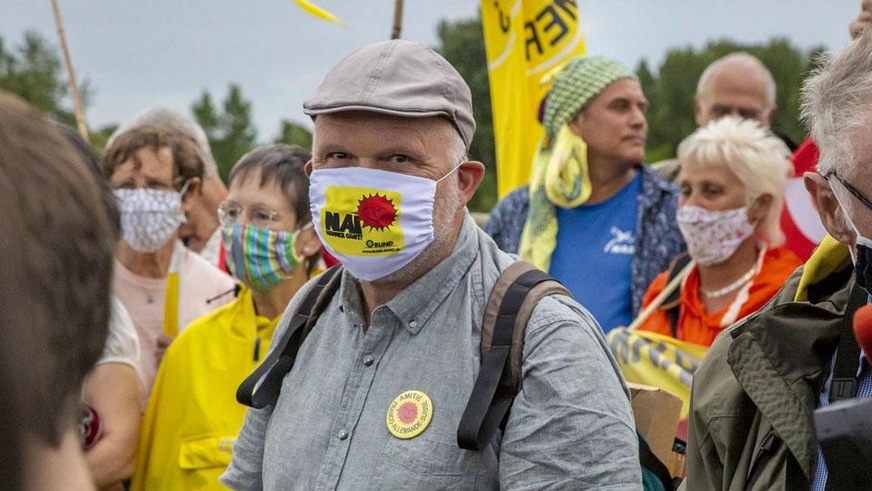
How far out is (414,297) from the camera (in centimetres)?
311

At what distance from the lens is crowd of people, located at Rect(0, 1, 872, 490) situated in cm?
140

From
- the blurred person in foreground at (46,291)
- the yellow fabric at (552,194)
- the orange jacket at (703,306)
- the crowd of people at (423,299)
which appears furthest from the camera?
the yellow fabric at (552,194)

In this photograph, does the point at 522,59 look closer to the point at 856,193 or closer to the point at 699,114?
the point at 699,114

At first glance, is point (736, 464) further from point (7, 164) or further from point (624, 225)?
point (624, 225)

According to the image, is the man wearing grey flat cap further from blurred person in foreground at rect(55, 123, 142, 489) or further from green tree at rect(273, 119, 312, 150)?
green tree at rect(273, 119, 312, 150)

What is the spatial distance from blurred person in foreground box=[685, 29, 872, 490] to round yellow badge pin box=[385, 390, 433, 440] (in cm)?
65

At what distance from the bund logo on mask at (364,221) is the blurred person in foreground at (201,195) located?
260cm

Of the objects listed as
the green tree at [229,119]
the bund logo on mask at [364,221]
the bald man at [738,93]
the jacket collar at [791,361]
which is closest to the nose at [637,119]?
the bald man at [738,93]

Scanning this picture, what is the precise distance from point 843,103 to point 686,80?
36.3 metres

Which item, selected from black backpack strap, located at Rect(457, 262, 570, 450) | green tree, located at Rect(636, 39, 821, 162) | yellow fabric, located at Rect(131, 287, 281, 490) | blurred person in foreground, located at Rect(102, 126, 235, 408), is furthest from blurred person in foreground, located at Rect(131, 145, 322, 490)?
green tree, located at Rect(636, 39, 821, 162)

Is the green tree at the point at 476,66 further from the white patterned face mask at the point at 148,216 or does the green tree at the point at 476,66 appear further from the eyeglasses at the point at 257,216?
the eyeglasses at the point at 257,216

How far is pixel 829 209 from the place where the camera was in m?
2.76

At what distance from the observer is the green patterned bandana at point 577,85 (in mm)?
6316

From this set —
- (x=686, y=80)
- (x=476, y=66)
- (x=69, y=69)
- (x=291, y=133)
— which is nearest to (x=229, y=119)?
(x=476, y=66)
